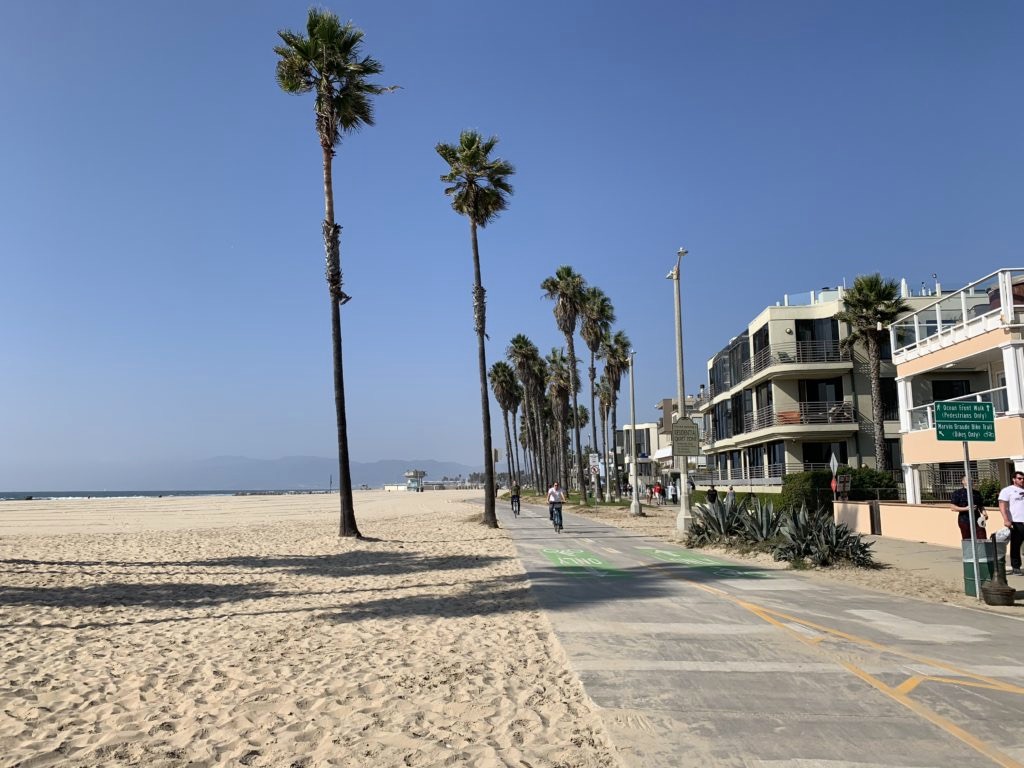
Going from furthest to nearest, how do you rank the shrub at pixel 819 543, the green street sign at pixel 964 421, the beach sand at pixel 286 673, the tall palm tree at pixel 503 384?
the tall palm tree at pixel 503 384, the shrub at pixel 819 543, the green street sign at pixel 964 421, the beach sand at pixel 286 673

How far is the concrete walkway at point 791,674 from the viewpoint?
5.12 meters

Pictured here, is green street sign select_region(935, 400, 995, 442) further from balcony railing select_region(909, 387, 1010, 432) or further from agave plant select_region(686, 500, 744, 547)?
balcony railing select_region(909, 387, 1010, 432)

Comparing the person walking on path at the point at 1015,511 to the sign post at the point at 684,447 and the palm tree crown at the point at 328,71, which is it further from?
the palm tree crown at the point at 328,71

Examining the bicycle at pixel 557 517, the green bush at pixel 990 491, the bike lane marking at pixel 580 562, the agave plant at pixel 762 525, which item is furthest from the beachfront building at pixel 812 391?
the bike lane marking at pixel 580 562

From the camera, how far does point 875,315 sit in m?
36.7

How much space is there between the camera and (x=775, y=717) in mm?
5758

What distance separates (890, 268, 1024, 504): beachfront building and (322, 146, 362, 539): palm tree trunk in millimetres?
15927

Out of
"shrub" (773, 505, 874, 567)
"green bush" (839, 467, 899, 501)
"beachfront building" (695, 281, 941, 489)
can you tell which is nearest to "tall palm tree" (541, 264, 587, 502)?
"beachfront building" (695, 281, 941, 489)

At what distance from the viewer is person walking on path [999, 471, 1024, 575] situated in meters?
12.8

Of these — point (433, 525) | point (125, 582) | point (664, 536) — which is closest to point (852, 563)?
point (664, 536)

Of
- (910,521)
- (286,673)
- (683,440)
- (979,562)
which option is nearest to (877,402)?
(910,521)

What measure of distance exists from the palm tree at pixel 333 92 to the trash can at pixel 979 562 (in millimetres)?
16213

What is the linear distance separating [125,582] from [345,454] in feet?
30.3

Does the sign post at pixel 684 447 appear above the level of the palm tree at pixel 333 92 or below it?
below
